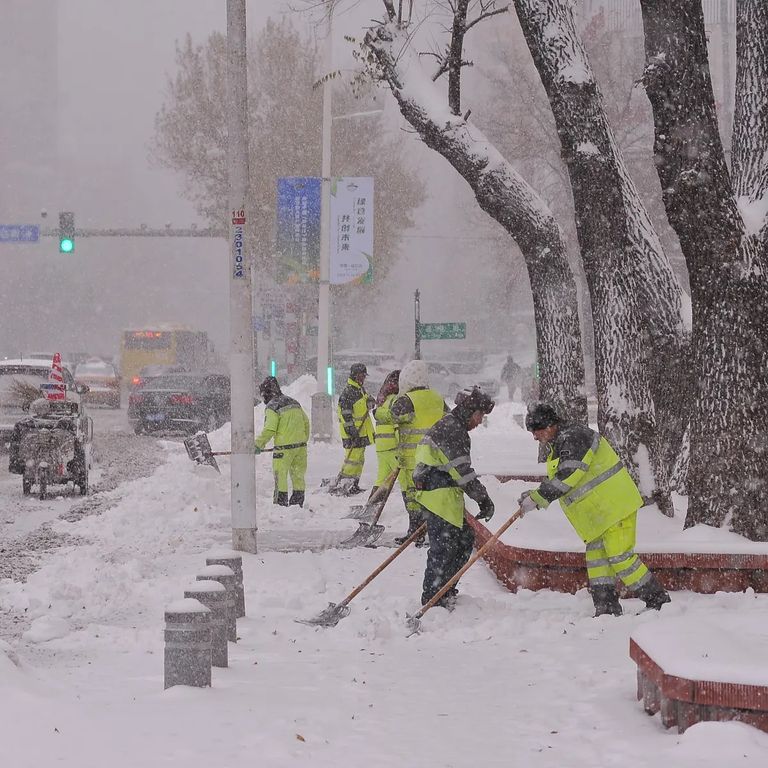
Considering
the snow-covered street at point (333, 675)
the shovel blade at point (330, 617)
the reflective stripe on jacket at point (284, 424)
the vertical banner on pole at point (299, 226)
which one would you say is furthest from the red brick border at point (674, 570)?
the vertical banner on pole at point (299, 226)

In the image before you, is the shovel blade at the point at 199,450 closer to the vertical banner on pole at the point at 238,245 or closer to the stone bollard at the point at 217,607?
the vertical banner on pole at the point at 238,245

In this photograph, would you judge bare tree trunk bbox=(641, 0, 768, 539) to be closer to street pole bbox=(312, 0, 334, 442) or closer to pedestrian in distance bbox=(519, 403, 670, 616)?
pedestrian in distance bbox=(519, 403, 670, 616)

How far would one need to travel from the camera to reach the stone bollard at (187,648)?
586cm

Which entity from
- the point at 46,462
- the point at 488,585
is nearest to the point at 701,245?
the point at 488,585

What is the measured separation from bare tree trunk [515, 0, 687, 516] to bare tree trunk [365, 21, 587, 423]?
3.82 ft

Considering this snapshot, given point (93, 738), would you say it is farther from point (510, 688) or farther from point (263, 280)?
point (263, 280)

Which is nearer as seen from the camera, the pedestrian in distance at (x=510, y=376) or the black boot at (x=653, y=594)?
the black boot at (x=653, y=594)

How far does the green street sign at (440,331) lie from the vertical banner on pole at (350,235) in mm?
4597

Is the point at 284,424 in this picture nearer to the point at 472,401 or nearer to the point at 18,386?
the point at 472,401

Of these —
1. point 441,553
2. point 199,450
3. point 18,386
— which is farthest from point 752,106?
point 18,386

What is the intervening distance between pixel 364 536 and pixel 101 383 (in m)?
30.0

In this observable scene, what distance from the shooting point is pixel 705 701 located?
5.06 metres

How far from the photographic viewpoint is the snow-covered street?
498cm

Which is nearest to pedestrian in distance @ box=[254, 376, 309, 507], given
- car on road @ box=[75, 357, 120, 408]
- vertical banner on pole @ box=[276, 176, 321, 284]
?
vertical banner on pole @ box=[276, 176, 321, 284]
